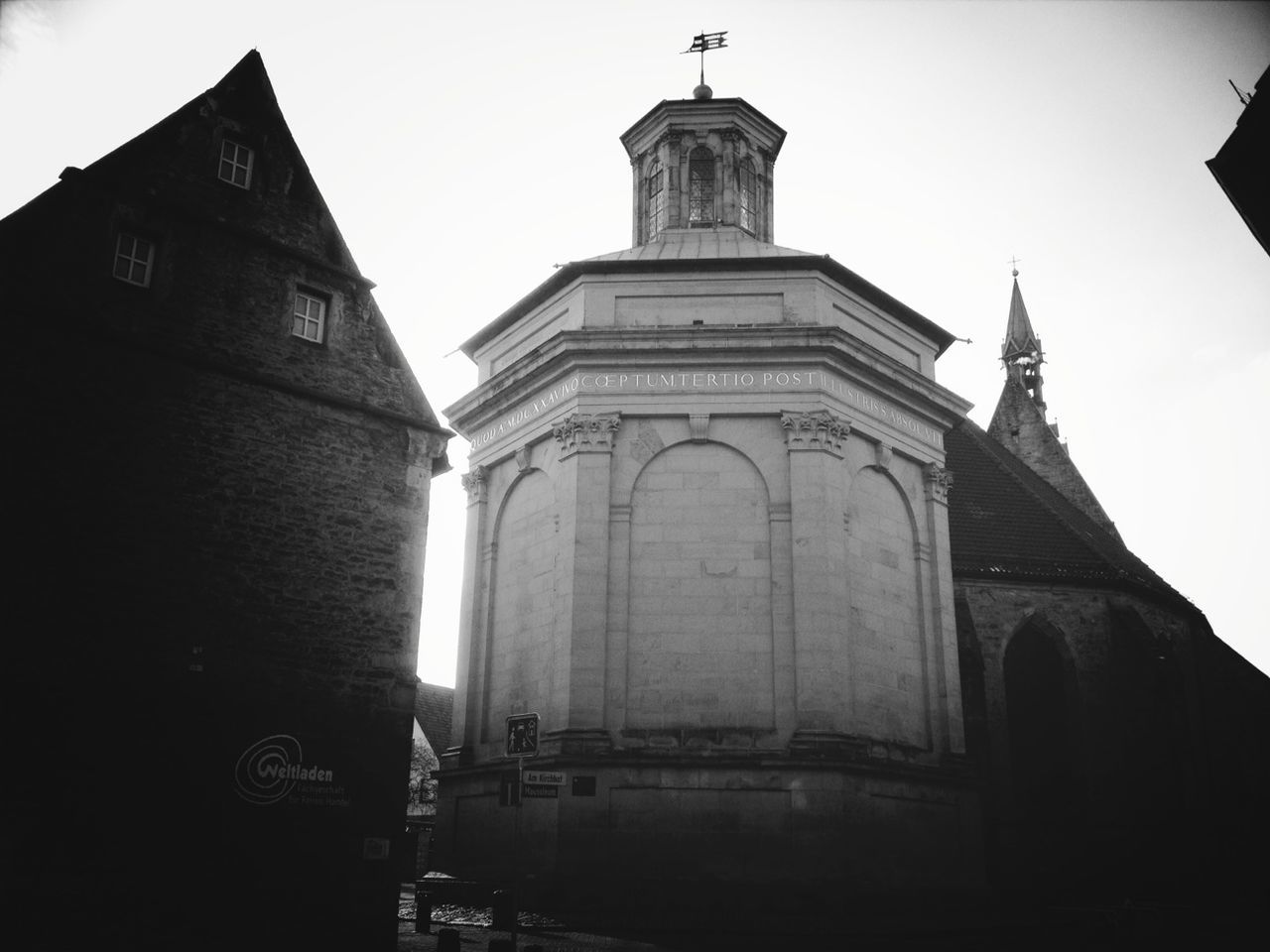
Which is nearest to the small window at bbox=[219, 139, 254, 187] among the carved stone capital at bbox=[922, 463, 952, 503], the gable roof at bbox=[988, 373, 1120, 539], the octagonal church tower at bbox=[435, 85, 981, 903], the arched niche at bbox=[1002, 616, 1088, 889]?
the octagonal church tower at bbox=[435, 85, 981, 903]

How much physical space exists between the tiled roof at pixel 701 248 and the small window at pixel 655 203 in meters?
0.74

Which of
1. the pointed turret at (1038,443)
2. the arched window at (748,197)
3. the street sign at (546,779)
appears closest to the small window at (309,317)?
the street sign at (546,779)

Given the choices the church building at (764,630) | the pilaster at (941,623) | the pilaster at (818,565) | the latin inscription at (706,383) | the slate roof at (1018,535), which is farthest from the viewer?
the slate roof at (1018,535)

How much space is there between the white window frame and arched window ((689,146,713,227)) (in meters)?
15.6

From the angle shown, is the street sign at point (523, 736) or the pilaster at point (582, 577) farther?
the pilaster at point (582, 577)

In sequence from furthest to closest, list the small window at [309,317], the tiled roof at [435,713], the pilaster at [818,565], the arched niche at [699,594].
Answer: the tiled roof at [435,713], the arched niche at [699,594], the pilaster at [818,565], the small window at [309,317]

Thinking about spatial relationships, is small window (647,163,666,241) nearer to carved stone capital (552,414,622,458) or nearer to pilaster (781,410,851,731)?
carved stone capital (552,414,622,458)

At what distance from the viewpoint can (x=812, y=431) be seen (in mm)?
24297

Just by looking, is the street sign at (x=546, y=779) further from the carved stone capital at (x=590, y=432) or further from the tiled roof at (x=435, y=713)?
the tiled roof at (x=435, y=713)

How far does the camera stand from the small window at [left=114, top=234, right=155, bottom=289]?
55.7 ft

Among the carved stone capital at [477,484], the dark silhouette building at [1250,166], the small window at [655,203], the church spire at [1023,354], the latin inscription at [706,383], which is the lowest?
the carved stone capital at [477,484]

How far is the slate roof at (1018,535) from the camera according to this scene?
102 ft

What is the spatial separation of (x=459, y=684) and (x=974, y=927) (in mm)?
12780

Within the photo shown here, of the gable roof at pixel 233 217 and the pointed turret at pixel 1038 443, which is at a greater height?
the pointed turret at pixel 1038 443
